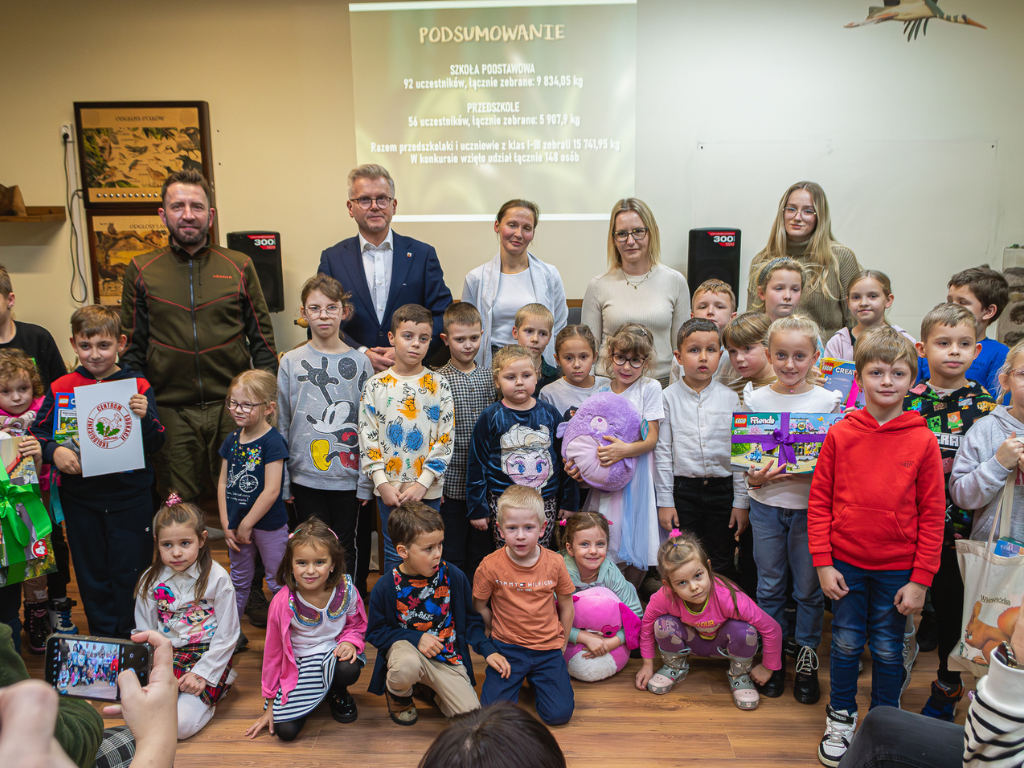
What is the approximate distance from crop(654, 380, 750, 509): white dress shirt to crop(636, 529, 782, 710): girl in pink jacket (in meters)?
0.28

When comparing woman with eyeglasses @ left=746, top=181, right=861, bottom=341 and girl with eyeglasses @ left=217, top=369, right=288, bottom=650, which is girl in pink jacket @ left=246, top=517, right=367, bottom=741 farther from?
woman with eyeglasses @ left=746, top=181, right=861, bottom=341

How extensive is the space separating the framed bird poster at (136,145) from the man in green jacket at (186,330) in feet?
6.71

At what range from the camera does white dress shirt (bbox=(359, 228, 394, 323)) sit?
9.53ft

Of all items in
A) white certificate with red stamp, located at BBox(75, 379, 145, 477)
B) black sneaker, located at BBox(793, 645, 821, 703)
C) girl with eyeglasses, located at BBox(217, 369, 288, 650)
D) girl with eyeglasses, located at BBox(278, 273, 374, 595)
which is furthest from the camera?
girl with eyeglasses, located at BBox(278, 273, 374, 595)

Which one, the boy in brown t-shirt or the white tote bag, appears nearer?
the white tote bag

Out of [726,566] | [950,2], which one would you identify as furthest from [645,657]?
[950,2]

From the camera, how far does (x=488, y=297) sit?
2.96 meters

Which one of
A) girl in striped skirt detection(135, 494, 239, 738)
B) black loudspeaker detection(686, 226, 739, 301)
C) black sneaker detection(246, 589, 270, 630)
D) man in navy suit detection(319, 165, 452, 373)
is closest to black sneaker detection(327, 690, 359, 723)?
girl in striped skirt detection(135, 494, 239, 738)

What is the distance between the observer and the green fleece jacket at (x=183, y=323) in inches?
106

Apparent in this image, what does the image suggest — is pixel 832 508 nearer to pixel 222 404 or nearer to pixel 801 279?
pixel 801 279

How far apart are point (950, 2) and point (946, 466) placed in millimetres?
3543

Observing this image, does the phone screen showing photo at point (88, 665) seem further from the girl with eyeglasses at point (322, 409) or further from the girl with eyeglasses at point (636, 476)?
the girl with eyeglasses at point (636, 476)

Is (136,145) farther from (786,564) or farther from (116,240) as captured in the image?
(786,564)

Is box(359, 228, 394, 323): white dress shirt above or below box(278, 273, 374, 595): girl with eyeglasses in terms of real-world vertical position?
above
